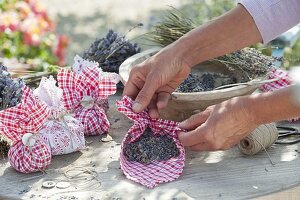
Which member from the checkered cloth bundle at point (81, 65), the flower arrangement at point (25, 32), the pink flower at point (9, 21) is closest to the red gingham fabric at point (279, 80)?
the checkered cloth bundle at point (81, 65)

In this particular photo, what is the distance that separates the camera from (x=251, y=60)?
2270 millimetres

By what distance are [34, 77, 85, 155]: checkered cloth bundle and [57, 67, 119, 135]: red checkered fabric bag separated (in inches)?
3.1

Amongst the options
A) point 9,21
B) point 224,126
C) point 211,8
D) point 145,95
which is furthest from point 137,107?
point 211,8

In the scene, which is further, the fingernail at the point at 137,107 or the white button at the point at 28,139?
the fingernail at the point at 137,107

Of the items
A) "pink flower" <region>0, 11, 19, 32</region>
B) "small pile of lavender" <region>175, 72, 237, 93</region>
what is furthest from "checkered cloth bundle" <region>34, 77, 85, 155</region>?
"pink flower" <region>0, 11, 19, 32</region>

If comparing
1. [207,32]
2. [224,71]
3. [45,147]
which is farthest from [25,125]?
[224,71]

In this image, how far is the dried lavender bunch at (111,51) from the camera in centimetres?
246

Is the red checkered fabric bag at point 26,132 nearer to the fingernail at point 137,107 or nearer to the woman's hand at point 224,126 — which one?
the fingernail at point 137,107

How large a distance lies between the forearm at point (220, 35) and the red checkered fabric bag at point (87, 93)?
0.86 feet

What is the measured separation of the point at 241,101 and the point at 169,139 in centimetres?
27

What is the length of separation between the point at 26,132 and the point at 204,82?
2.25ft

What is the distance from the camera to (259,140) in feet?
6.17

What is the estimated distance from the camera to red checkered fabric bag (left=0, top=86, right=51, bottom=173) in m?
1.78

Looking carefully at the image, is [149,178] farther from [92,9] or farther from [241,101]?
[92,9]
